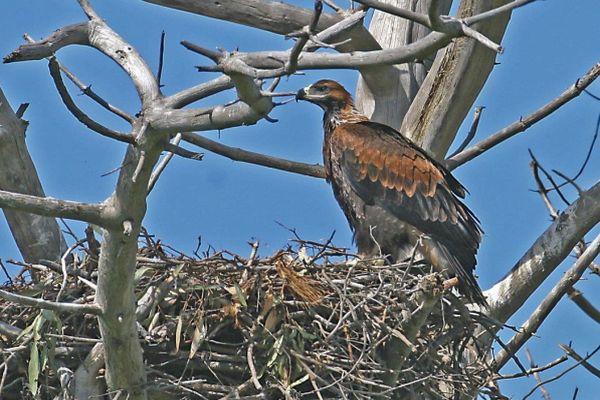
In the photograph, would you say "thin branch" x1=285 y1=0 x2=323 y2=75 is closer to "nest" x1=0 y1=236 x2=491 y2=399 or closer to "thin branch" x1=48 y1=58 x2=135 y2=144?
"thin branch" x1=48 y1=58 x2=135 y2=144

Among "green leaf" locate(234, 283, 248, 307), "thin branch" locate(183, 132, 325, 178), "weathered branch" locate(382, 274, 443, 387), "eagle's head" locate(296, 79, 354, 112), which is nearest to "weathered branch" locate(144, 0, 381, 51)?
"eagle's head" locate(296, 79, 354, 112)

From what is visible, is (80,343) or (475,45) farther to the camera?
(475,45)

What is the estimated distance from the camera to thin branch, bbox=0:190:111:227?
4.96 metres

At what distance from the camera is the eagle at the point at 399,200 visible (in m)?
7.97

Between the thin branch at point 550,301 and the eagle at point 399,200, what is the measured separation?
54cm

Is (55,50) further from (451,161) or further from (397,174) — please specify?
(451,161)

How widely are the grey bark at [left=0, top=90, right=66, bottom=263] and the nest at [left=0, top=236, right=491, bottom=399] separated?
688 mm

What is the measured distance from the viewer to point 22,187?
7418 mm

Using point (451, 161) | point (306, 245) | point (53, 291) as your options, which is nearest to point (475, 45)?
point (451, 161)

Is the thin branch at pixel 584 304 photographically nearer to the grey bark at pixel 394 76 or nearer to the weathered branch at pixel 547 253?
the weathered branch at pixel 547 253

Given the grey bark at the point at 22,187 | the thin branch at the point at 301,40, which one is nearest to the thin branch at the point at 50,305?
the thin branch at the point at 301,40

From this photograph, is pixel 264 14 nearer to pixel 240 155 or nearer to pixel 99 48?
pixel 240 155

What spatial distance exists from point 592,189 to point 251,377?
106 inches

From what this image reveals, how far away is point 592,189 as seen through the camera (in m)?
7.54
